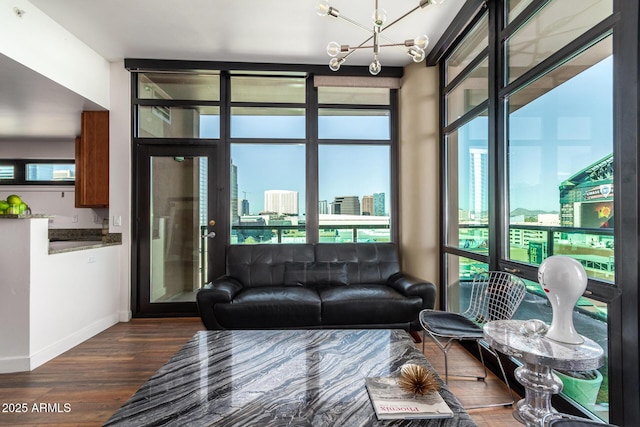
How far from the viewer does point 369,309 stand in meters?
2.86

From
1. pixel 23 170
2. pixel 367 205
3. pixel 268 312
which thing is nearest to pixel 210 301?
pixel 268 312

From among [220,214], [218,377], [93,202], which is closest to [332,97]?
[220,214]

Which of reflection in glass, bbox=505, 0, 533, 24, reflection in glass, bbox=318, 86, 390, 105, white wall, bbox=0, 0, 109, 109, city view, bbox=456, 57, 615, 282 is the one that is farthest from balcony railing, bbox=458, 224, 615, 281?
white wall, bbox=0, 0, 109, 109

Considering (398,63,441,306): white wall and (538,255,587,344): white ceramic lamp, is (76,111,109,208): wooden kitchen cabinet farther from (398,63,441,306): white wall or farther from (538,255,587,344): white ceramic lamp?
(538,255,587,344): white ceramic lamp

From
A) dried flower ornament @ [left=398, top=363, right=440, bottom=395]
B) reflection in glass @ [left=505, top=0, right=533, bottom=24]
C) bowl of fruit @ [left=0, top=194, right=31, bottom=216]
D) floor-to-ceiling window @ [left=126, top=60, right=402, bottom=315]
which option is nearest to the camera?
dried flower ornament @ [left=398, top=363, right=440, bottom=395]

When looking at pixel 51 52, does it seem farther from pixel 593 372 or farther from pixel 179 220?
pixel 593 372

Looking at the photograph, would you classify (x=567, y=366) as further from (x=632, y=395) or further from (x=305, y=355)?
(x=305, y=355)

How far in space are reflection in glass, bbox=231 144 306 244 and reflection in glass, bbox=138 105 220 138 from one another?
40 centimetres

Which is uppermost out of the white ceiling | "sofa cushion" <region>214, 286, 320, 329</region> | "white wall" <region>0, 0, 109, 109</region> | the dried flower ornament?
the white ceiling

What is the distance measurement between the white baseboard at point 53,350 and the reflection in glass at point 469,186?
3724mm

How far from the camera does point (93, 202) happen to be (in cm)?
372

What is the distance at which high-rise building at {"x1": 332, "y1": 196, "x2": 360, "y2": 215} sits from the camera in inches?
156

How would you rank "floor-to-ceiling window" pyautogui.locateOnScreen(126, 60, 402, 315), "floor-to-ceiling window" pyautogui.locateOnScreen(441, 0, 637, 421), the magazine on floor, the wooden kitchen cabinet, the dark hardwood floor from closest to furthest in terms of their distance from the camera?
the magazine on floor < "floor-to-ceiling window" pyautogui.locateOnScreen(441, 0, 637, 421) < the dark hardwood floor < the wooden kitchen cabinet < "floor-to-ceiling window" pyautogui.locateOnScreen(126, 60, 402, 315)

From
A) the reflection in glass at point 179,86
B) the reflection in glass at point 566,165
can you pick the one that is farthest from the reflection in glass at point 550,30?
the reflection in glass at point 179,86
